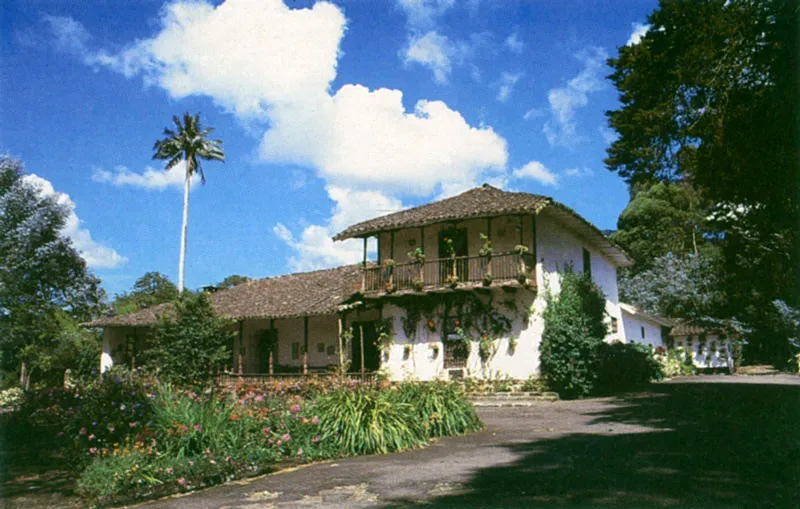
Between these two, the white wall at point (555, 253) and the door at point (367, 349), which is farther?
the door at point (367, 349)

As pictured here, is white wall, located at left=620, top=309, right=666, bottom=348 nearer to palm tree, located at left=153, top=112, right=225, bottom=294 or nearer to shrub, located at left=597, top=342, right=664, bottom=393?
shrub, located at left=597, top=342, right=664, bottom=393

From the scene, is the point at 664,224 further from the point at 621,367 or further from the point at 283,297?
the point at 283,297

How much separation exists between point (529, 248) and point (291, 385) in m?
9.00

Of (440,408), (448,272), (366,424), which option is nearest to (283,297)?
(448,272)

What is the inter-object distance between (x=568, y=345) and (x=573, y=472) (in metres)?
12.4

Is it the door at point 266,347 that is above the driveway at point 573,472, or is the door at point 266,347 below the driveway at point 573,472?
above

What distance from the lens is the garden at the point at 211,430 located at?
677 cm

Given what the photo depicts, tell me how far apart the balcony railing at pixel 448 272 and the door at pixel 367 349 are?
1.94m

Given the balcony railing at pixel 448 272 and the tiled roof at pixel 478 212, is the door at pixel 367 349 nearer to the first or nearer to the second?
the balcony railing at pixel 448 272

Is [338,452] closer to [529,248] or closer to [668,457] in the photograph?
[668,457]

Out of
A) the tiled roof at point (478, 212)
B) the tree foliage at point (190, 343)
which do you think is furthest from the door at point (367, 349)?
the tree foliage at point (190, 343)

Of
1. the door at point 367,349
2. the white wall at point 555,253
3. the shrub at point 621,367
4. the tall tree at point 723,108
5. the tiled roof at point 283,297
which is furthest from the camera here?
the tiled roof at point 283,297

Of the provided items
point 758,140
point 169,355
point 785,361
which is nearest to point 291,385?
point 169,355

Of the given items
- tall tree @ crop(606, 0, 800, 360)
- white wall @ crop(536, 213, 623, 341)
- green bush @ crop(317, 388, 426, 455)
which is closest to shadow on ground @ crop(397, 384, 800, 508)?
green bush @ crop(317, 388, 426, 455)
